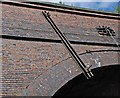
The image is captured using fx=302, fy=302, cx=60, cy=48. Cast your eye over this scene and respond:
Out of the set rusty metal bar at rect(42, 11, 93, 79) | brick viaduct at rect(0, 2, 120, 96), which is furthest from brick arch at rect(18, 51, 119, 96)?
rusty metal bar at rect(42, 11, 93, 79)

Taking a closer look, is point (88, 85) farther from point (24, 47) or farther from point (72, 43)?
point (24, 47)

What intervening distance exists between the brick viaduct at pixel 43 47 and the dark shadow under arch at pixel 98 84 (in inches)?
12.6

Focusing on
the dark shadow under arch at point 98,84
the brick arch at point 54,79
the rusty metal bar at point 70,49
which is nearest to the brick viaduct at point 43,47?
the brick arch at point 54,79

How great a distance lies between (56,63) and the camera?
255 inches

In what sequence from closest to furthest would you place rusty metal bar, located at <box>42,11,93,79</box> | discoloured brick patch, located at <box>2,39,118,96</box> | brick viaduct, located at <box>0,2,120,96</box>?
discoloured brick patch, located at <box>2,39,118,96</box> < brick viaduct, located at <box>0,2,120,96</box> < rusty metal bar, located at <box>42,11,93,79</box>

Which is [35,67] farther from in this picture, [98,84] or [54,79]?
[98,84]

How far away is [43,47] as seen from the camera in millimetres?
6641

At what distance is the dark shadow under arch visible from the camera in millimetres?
7161

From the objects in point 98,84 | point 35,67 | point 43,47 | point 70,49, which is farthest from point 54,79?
point 98,84

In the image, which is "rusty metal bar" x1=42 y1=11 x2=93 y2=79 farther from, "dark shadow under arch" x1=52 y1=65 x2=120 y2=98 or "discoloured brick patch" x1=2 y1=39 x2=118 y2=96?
"dark shadow under arch" x1=52 y1=65 x2=120 y2=98

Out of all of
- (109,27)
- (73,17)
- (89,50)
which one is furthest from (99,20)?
(89,50)

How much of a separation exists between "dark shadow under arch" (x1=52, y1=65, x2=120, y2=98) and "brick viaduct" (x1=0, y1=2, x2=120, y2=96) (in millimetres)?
321

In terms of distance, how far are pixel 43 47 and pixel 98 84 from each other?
91.4 inches

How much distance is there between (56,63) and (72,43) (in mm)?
930
